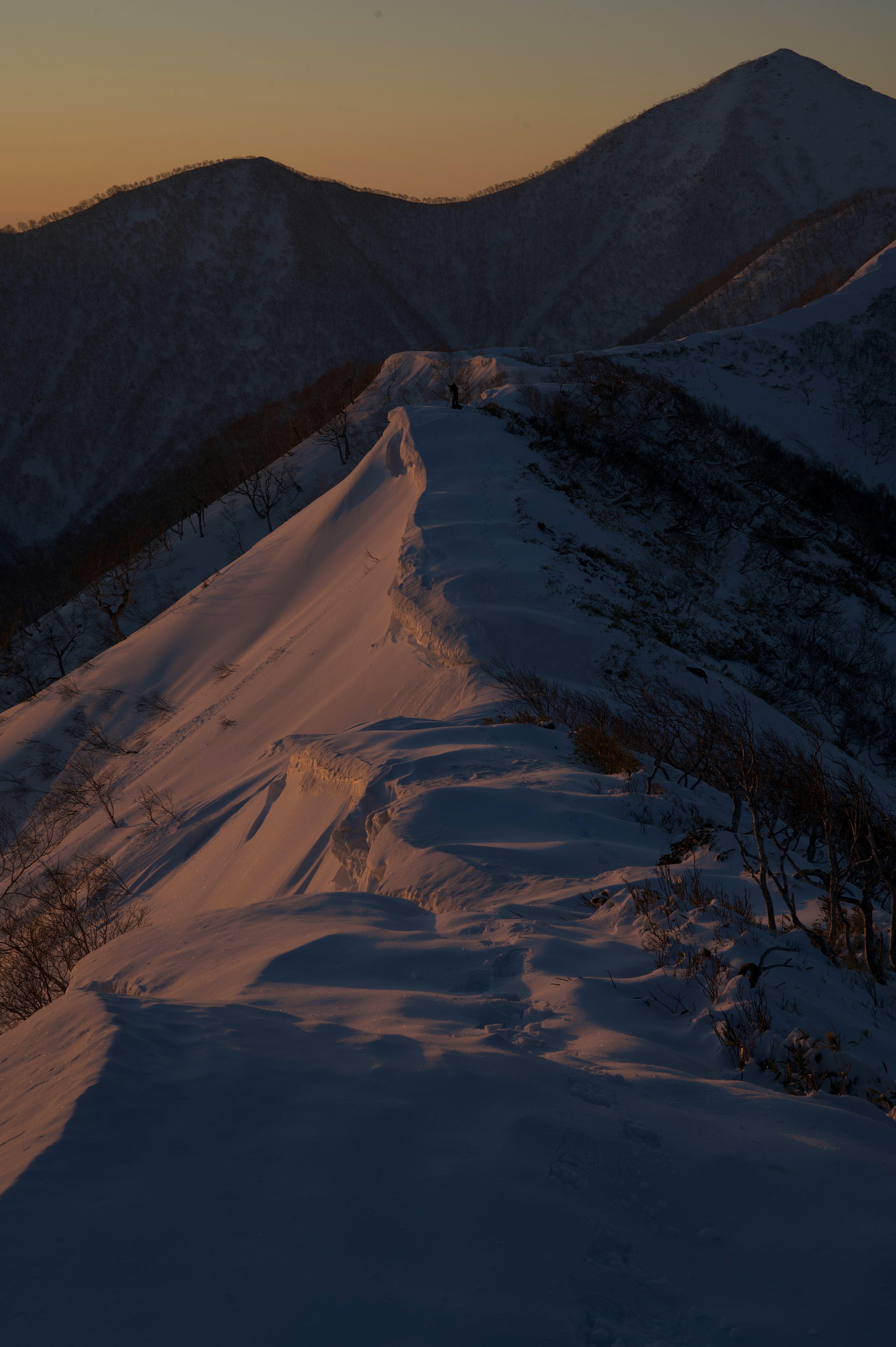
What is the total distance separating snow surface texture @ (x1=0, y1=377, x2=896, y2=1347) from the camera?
272 centimetres

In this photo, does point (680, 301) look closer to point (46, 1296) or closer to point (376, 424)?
point (376, 424)

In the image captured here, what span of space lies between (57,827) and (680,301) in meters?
108

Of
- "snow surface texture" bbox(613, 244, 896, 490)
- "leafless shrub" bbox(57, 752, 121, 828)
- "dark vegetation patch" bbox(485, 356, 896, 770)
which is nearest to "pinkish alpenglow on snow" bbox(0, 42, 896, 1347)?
"dark vegetation patch" bbox(485, 356, 896, 770)

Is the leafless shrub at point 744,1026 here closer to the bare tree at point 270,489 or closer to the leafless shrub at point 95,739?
the leafless shrub at point 95,739

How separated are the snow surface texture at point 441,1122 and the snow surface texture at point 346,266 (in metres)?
106

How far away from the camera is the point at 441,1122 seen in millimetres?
3561

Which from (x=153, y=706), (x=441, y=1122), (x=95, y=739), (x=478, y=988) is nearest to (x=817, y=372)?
(x=153, y=706)

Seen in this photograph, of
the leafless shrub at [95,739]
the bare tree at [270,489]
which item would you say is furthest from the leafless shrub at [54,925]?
the bare tree at [270,489]

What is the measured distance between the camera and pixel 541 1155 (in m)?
3.42

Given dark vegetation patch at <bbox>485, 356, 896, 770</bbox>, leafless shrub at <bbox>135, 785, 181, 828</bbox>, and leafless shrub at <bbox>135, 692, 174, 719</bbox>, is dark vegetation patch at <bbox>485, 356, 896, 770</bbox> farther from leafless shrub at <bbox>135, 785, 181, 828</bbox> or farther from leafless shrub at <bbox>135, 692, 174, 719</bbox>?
leafless shrub at <bbox>135, 692, 174, 719</bbox>

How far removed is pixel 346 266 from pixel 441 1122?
142 metres

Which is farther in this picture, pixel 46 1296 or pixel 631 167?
pixel 631 167

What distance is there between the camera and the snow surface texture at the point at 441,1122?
2725 millimetres

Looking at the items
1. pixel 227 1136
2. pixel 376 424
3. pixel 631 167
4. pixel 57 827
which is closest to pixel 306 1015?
pixel 227 1136
